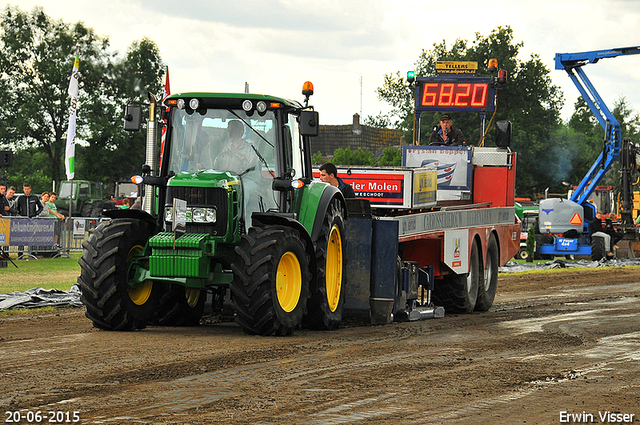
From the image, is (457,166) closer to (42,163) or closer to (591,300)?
(591,300)

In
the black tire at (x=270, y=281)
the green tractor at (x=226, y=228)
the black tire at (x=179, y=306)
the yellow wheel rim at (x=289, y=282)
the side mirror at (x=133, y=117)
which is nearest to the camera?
the black tire at (x=270, y=281)

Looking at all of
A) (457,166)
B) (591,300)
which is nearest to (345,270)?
(457,166)

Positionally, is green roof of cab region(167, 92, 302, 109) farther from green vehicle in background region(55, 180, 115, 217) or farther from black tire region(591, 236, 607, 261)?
green vehicle in background region(55, 180, 115, 217)

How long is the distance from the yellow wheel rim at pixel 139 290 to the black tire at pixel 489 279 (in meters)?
6.08

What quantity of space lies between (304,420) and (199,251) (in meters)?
3.69

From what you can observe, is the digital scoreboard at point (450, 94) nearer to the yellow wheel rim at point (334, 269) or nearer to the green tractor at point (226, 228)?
the yellow wheel rim at point (334, 269)

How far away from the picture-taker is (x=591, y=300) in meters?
16.0

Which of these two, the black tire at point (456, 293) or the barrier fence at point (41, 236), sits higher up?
the barrier fence at point (41, 236)

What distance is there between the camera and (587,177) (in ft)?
92.6

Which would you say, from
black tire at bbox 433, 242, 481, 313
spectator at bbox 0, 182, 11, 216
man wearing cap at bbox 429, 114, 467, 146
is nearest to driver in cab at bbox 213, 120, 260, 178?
black tire at bbox 433, 242, 481, 313

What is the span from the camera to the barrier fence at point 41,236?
20.3 meters

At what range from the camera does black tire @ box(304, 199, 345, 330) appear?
10.1 meters

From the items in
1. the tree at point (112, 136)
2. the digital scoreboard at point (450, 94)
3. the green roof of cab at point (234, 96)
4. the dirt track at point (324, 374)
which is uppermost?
the tree at point (112, 136)

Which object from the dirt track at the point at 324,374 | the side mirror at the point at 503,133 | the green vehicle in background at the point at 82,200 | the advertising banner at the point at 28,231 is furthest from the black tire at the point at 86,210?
the dirt track at the point at 324,374
